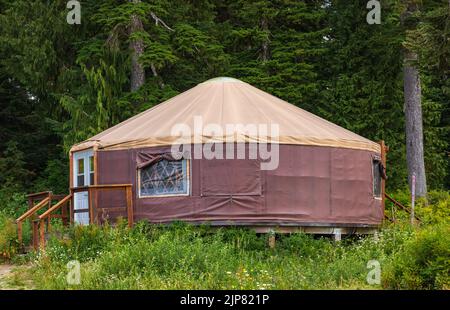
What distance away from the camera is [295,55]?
922 inches

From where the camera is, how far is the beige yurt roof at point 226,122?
14.6 m

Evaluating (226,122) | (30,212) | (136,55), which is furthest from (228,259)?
(136,55)

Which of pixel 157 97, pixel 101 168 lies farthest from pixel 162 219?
pixel 157 97

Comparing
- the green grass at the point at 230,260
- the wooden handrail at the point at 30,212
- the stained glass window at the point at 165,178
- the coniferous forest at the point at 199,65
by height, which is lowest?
the green grass at the point at 230,260

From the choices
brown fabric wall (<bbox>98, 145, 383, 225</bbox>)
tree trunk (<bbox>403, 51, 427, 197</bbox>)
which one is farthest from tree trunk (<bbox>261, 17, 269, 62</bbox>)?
brown fabric wall (<bbox>98, 145, 383, 225</bbox>)

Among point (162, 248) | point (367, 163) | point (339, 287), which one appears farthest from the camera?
point (367, 163)

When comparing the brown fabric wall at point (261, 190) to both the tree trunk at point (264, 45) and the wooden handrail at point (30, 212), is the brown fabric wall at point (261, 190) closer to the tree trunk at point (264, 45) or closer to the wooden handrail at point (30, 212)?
the wooden handrail at point (30, 212)

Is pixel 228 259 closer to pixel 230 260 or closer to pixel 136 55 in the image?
pixel 230 260

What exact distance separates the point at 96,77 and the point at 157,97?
5.12 ft

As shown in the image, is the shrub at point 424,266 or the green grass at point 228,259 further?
the green grass at point 228,259

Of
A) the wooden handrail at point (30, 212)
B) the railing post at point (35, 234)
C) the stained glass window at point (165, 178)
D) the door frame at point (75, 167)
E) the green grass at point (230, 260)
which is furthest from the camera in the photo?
the door frame at point (75, 167)

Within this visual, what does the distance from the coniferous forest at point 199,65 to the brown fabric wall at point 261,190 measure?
551cm

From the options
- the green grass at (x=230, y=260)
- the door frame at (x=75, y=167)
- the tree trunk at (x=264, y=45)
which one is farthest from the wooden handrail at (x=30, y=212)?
the tree trunk at (x=264, y=45)

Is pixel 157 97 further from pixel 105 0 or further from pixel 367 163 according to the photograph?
pixel 367 163
